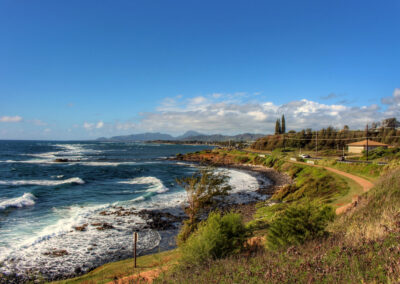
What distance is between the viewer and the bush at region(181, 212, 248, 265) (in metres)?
7.55

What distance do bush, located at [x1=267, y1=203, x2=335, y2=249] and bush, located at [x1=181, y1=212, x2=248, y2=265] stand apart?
119 cm

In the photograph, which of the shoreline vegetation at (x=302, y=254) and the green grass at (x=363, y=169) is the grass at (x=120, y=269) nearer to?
the shoreline vegetation at (x=302, y=254)

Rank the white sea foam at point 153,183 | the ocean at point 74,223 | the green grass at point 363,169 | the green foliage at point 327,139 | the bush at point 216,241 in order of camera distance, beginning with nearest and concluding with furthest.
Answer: the bush at point 216,241
the ocean at point 74,223
the green grass at point 363,169
the white sea foam at point 153,183
the green foliage at point 327,139

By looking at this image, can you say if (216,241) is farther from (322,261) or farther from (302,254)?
(322,261)

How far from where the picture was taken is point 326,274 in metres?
4.04

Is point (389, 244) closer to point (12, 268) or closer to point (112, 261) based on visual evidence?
point (112, 261)

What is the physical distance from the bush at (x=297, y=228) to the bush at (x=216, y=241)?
1.19m

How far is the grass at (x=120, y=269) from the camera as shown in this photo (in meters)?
A: 10.3

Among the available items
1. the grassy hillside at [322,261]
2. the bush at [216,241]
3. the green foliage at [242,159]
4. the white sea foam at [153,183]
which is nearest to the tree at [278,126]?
the green foliage at [242,159]

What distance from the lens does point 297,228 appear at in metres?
8.27

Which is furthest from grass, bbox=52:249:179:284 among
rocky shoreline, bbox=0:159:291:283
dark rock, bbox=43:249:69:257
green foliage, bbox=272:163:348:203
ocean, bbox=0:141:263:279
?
green foliage, bbox=272:163:348:203

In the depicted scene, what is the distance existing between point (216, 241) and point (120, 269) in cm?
605

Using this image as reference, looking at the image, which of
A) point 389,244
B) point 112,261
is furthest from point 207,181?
point 389,244

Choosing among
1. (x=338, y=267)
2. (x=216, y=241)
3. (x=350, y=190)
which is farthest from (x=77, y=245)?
(x=350, y=190)
